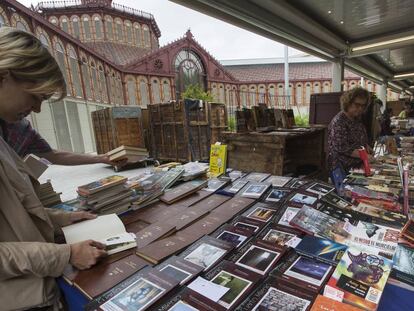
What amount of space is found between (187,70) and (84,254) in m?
19.8

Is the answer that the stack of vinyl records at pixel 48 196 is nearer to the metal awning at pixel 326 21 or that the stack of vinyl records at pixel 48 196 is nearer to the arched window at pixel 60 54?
the metal awning at pixel 326 21

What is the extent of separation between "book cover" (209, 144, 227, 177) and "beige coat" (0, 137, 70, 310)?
1527mm

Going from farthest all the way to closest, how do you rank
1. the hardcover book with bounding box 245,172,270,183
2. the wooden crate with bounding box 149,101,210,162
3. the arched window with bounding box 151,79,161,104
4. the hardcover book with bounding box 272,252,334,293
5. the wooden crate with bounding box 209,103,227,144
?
the arched window with bounding box 151,79,161,104 < the wooden crate with bounding box 209,103,227,144 < the wooden crate with bounding box 149,101,210,162 < the hardcover book with bounding box 245,172,270,183 < the hardcover book with bounding box 272,252,334,293

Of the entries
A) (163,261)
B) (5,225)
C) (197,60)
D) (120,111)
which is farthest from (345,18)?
(197,60)

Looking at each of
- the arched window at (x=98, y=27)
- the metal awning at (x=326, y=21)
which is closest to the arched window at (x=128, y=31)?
the arched window at (x=98, y=27)

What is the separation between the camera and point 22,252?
87 centimetres

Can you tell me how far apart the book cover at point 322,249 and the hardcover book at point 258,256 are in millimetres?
89

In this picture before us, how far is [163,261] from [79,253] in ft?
1.13

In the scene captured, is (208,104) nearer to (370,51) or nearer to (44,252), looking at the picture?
(370,51)

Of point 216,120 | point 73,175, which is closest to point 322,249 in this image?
point 216,120

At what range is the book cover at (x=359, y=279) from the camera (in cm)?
79

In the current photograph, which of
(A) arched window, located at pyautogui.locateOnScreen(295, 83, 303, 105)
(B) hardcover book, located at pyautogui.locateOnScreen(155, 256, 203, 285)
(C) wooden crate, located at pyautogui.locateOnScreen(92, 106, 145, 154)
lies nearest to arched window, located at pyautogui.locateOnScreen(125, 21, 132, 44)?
(C) wooden crate, located at pyautogui.locateOnScreen(92, 106, 145, 154)

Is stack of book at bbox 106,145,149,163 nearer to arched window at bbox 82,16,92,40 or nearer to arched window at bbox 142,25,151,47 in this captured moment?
arched window at bbox 82,16,92,40

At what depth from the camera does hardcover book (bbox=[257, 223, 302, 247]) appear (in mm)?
1127
